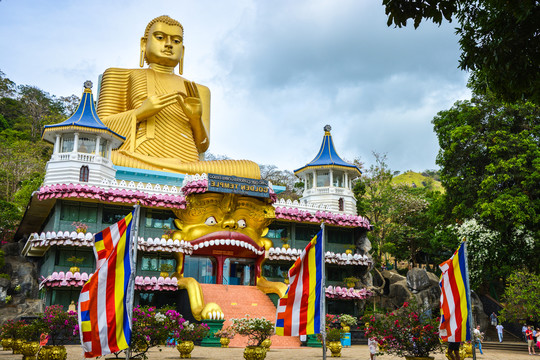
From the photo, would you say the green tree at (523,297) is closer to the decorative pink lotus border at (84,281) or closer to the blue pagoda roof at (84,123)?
the decorative pink lotus border at (84,281)

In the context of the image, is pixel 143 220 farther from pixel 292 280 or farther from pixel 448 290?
pixel 448 290

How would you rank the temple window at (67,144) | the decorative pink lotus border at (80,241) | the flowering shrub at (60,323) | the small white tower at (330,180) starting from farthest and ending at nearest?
1. the small white tower at (330,180)
2. the temple window at (67,144)
3. the decorative pink lotus border at (80,241)
4. the flowering shrub at (60,323)

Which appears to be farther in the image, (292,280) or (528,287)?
(528,287)

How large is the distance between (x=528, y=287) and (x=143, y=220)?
2013 cm

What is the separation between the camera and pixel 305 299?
41.5ft

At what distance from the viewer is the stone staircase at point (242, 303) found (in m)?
23.5

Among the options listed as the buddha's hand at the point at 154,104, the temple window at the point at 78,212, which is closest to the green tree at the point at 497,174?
the buddha's hand at the point at 154,104

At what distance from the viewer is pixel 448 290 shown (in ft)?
41.3

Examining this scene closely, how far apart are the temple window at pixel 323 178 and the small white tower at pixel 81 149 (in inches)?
534

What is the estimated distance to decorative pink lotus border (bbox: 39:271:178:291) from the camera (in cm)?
2458

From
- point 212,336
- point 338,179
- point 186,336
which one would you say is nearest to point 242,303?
point 212,336

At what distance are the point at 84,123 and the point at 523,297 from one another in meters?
24.2

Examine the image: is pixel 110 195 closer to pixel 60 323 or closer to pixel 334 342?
pixel 60 323

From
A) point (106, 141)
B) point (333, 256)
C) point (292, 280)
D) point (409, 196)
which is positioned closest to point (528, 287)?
point (333, 256)
